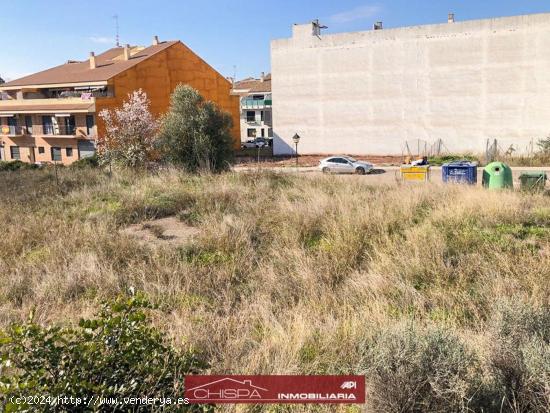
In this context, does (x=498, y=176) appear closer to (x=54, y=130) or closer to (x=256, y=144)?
(x=54, y=130)

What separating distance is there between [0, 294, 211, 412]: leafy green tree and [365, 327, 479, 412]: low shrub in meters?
1.13

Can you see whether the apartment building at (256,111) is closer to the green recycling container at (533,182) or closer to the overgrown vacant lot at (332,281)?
the green recycling container at (533,182)

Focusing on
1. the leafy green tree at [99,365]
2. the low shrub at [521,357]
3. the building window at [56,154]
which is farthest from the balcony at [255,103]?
the leafy green tree at [99,365]

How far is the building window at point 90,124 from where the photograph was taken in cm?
3716

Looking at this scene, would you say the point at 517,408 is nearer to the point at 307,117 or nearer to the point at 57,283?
the point at 57,283

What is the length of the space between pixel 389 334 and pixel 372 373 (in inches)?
16.1

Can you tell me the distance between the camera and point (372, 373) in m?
2.92

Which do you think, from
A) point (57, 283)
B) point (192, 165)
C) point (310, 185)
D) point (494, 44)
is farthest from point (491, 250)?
point (494, 44)

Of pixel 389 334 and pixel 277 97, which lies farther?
pixel 277 97

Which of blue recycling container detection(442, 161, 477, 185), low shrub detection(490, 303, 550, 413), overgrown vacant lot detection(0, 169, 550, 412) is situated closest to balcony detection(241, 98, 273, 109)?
blue recycling container detection(442, 161, 477, 185)

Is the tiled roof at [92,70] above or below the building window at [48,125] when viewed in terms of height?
above

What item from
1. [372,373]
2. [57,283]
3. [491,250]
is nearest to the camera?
[372,373]

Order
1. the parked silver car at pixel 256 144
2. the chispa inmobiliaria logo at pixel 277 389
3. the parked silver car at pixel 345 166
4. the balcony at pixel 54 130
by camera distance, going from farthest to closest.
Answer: the parked silver car at pixel 256 144, the balcony at pixel 54 130, the parked silver car at pixel 345 166, the chispa inmobiliaria logo at pixel 277 389

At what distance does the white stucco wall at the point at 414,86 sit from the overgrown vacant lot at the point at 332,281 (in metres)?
25.5
